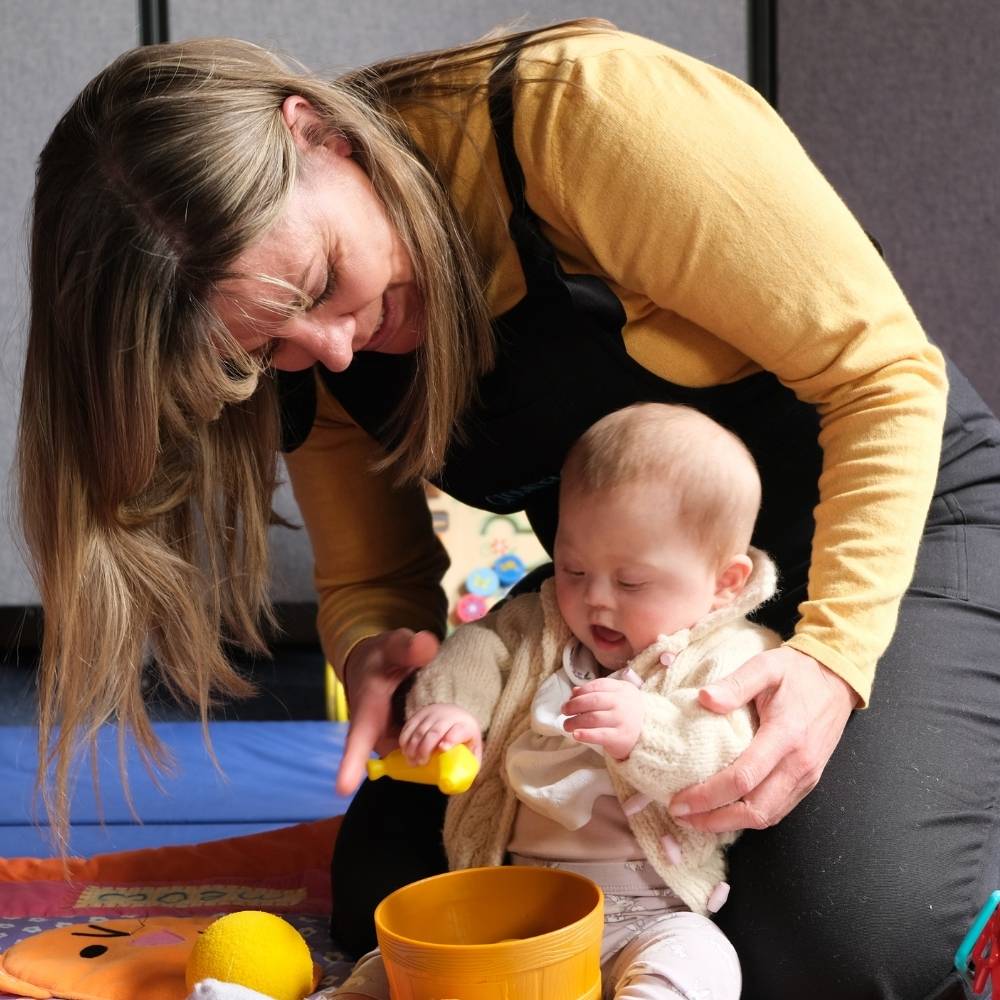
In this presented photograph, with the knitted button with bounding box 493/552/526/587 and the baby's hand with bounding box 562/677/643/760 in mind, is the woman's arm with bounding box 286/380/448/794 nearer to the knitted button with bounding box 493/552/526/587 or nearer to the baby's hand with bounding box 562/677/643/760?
the baby's hand with bounding box 562/677/643/760

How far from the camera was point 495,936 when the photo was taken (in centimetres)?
89

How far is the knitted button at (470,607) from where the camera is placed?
2.20 metres

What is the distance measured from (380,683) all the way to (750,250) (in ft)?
1.39

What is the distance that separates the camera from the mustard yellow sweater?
0.90 m

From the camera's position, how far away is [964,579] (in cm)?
103

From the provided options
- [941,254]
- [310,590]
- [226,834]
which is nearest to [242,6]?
[310,590]

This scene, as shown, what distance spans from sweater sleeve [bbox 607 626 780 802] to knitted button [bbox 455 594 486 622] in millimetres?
1308

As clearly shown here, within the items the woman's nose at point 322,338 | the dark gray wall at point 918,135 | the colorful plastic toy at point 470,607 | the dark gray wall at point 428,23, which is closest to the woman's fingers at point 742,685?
the woman's nose at point 322,338

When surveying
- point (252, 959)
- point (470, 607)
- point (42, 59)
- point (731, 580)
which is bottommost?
point (470, 607)

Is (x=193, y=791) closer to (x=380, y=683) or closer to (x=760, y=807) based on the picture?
(x=380, y=683)

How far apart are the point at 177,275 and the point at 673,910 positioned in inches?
21.7

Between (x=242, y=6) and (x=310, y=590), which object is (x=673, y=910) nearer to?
(x=310, y=590)

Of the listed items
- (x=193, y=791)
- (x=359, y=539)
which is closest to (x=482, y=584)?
(x=193, y=791)

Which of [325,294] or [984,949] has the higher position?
[325,294]
